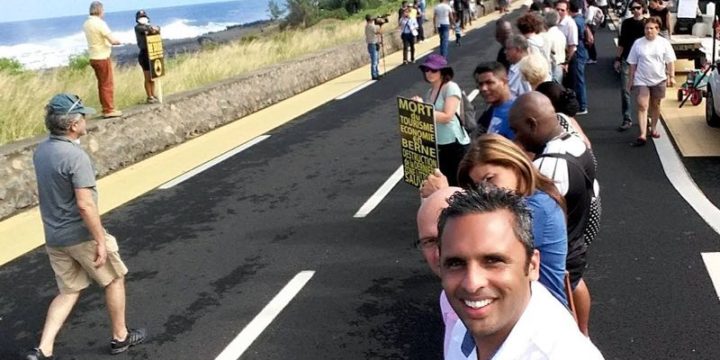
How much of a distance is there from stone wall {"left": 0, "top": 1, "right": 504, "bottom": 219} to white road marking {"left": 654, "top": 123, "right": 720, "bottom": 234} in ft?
25.7

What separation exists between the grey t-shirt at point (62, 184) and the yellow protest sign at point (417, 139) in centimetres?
275

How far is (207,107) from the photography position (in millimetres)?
14344

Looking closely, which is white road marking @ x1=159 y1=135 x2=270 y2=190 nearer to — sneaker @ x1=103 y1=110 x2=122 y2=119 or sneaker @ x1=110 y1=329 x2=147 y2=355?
sneaker @ x1=103 y1=110 x2=122 y2=119

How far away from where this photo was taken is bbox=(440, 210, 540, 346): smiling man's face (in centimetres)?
184

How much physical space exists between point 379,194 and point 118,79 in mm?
8964

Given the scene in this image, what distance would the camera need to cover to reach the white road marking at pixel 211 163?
33.5 ft

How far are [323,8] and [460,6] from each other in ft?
134

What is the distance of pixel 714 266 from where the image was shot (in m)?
6.19

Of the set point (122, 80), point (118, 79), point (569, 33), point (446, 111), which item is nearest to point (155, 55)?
point (122, 80)

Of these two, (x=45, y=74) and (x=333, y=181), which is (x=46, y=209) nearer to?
(x=333, y=181)

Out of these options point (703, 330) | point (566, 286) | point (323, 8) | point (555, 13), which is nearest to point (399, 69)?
point (555, 13)

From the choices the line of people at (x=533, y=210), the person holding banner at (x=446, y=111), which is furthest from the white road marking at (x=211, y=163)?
Result: the line of people at (x=533, y=210)

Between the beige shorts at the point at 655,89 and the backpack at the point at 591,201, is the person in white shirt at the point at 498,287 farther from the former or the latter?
the beige shorts at the point at 655,89

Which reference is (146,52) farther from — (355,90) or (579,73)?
(579,73)
